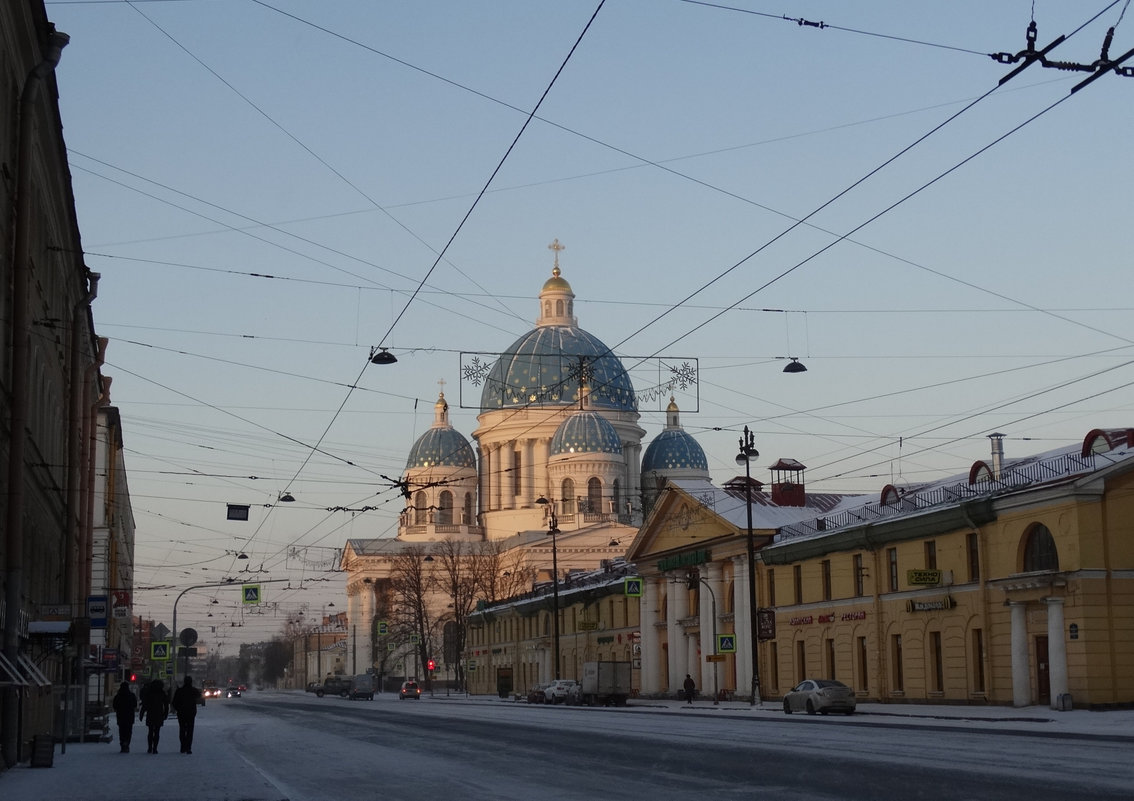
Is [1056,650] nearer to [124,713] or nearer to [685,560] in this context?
[124,713]

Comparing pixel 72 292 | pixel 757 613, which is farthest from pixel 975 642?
pixel 72 292

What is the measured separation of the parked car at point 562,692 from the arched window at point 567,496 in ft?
184

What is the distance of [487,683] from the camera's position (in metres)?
118

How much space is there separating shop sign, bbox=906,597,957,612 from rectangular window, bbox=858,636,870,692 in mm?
4377

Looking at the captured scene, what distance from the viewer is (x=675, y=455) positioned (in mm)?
146875

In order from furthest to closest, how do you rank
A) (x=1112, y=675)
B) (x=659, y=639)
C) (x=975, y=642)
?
1. (x=659, y=639)
2. (x=975, y=642)
3. (x=1112, y=675)

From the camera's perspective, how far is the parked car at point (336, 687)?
11862 cm

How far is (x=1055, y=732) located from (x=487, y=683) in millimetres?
88354

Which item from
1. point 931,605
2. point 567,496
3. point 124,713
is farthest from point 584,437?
point 124,713

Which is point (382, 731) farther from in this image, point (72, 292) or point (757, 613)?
point (757, 613)

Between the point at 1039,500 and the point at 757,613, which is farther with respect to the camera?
the point at 757,613

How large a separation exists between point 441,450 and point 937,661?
339 feet

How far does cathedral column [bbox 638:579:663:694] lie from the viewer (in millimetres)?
82312

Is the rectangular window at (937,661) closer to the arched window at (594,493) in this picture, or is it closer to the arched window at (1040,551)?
the arched window at (1040,551)
